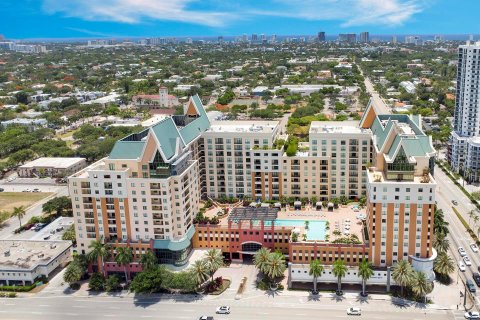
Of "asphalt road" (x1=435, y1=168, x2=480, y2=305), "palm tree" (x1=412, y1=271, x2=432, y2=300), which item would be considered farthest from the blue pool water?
"asphalt road" (x1=435, y1=168, x2=480, y2=305)

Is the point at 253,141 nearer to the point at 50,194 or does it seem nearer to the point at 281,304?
the point at 281,304

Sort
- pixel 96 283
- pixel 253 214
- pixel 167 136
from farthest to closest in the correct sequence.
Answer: pixel 253 214 < pixel 167 136 < pixel 96 283

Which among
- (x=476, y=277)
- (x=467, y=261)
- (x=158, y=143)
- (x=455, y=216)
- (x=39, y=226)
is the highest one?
(x=158, y=143)

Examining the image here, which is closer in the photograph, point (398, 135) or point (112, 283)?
point (398, 135)

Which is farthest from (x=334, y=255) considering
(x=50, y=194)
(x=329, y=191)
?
(x=50, y=194)

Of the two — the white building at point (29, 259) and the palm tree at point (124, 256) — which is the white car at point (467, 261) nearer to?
the palm tree at point (124, 256)

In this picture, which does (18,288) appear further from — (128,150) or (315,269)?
(315,269)

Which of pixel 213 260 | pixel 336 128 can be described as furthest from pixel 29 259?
pixel 336 128
